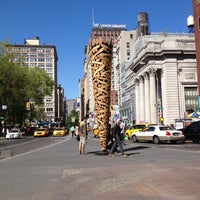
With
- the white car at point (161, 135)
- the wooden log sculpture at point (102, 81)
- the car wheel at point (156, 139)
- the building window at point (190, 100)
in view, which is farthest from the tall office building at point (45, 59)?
the wooden log sculpture at point (102, 81)

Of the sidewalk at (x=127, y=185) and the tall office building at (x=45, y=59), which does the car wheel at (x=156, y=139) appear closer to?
the sidewalk at (x=127, y=185)

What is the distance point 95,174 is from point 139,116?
67.2 meters

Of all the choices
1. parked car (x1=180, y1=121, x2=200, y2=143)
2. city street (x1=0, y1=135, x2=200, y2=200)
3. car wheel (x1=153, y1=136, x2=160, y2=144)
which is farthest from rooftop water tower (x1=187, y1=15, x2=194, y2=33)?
city street (x1=0, y1=135, x2=200, y2=200)

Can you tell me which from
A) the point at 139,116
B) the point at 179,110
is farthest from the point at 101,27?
the point at 179,110

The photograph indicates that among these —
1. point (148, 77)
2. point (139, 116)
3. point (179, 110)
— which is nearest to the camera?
point (179, 110)

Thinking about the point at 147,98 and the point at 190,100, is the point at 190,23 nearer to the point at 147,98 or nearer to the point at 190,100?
the point at 147,98

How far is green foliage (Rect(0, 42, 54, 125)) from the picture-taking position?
61.0 metres

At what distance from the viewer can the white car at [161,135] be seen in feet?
83.1

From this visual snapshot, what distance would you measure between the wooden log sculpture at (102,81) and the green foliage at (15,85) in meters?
46.4

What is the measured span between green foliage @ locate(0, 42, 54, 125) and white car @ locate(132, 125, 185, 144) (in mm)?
39012

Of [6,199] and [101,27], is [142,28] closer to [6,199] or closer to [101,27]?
[101,27]

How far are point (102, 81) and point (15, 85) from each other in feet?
164

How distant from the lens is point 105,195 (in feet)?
22.3

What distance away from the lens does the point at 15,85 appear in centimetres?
6344
